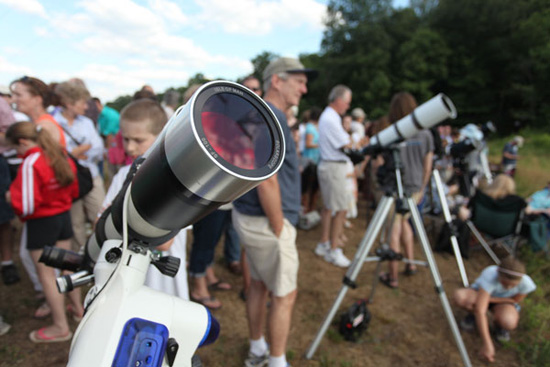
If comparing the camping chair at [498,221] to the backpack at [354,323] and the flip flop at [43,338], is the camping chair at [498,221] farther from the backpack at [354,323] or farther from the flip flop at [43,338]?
the flip flop at [43,338]

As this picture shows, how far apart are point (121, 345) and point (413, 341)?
2710 millimetres

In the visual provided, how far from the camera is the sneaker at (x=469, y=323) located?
292 cm

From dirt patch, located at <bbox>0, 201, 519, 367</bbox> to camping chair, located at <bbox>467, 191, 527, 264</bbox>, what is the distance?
0.94m

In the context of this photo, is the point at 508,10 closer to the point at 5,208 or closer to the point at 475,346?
the point at 475,346

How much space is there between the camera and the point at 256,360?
231cm

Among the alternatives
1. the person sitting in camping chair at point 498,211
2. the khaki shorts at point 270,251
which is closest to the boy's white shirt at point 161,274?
the khaki shorts at point 270,251

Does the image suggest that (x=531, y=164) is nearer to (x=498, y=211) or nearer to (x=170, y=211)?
(x=498, y=211)

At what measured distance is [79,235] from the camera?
9.48ft

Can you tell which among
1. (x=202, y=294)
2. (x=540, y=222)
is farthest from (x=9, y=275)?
(x=540, y=222)

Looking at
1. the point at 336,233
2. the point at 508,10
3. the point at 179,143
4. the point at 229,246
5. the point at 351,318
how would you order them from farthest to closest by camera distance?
the point at 508,10 → the point at 336,233 → the point at 229,246 → the point at 351,318 → the point at 179,143

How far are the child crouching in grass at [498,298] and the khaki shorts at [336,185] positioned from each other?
150 centimetres

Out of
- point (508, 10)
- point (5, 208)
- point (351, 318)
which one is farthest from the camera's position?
point (508, 10)

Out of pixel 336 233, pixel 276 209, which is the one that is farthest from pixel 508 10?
pixel 276 209

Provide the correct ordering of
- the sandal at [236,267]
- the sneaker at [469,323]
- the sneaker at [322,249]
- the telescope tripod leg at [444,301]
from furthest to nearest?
the sneaker at [322,249], the sandal at [236,267], the sneaker at [469,323], the telescope tripod leg at [444,301]
